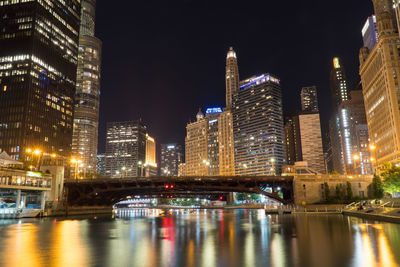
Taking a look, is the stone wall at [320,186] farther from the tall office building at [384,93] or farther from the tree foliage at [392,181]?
the tall office building at [384,93]

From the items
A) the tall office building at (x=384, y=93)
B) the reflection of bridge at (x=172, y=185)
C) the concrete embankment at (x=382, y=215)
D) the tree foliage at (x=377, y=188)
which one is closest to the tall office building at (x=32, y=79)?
the reflection of bridge at (x=172, y=185)

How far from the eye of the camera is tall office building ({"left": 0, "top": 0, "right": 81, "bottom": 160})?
161250mm

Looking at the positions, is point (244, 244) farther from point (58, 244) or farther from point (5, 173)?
point (5, 173)

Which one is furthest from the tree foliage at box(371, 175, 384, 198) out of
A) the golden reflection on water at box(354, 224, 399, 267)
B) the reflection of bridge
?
the golden reflection on water at box(354, 224, 399, 267)

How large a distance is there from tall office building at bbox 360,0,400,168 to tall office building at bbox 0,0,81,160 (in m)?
177

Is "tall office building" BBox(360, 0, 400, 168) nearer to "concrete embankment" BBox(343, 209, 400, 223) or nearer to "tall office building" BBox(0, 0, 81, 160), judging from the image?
"concrete embankment" BBox(343, 209, 400, 223)

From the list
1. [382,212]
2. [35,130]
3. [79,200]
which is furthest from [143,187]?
[35,130]

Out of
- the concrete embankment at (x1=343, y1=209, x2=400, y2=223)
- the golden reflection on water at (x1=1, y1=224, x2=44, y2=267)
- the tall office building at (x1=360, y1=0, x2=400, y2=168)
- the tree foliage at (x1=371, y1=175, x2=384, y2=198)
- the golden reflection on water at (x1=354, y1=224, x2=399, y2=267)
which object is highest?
the tall office building at (x1=360, y1=0, x2=400, y2=168)

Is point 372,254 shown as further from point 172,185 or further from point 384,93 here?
point 384,93

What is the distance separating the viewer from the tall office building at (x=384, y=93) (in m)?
152

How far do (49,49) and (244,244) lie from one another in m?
190

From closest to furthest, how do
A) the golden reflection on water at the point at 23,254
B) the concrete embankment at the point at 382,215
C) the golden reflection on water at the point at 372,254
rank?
1. the golden reflection on water at the point at 372,254
2. the golden reflection on water at the point at 23,254
3. the concrete embankment at the point at 382,215

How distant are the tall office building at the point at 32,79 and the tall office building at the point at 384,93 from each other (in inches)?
6986

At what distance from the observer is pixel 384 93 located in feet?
526
